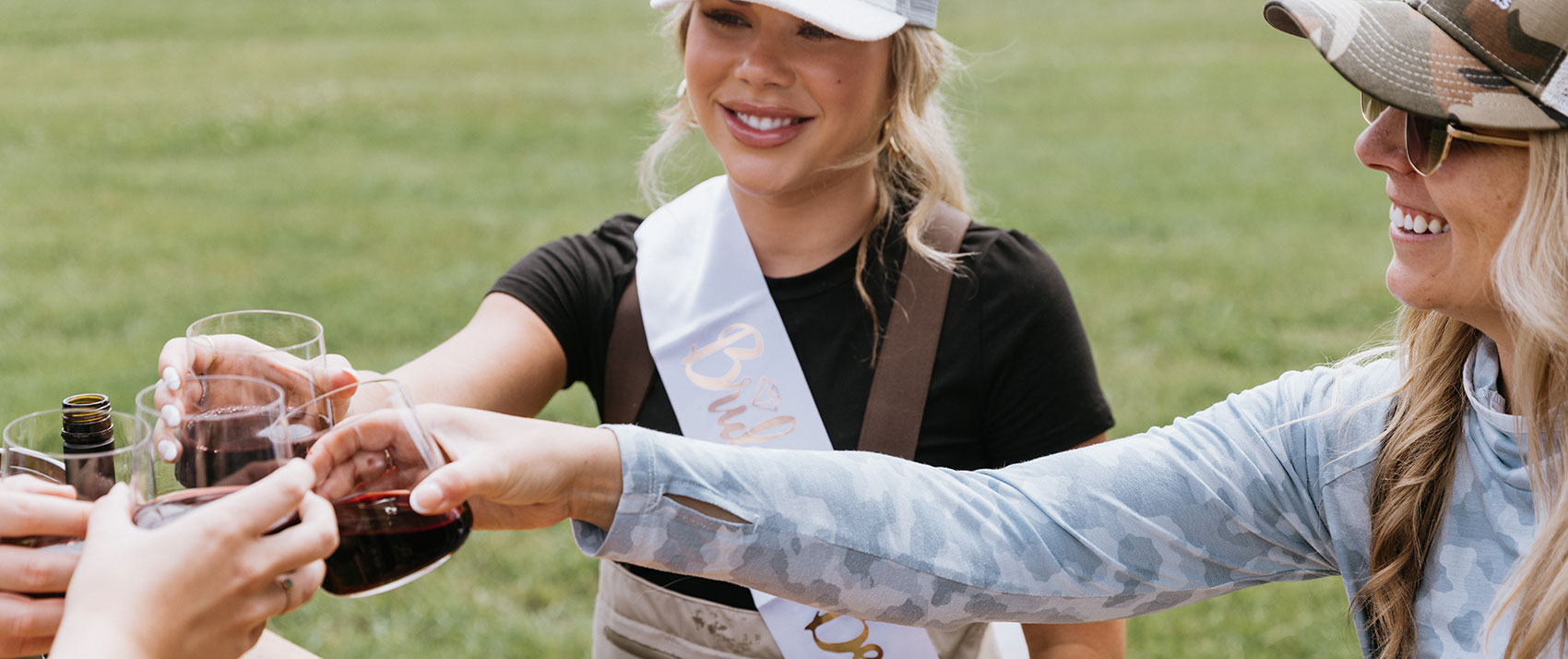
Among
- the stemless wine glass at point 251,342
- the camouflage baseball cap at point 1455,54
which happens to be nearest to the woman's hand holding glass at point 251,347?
the stemless wine glass at point 251,342

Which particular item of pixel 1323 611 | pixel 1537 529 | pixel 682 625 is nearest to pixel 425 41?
pixel 1323 611

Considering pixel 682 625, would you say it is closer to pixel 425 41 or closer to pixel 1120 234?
pixel 1120 234

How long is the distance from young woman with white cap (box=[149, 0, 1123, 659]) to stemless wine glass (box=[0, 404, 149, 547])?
736 millimetres

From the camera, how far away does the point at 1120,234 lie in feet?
29.1

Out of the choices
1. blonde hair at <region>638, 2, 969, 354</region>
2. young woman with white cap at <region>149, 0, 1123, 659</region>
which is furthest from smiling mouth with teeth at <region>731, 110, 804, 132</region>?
blonde hair at <region>638, 2, 969, 354</region>

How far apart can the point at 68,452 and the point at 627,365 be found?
1137 mm

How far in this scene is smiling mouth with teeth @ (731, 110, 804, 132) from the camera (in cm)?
279

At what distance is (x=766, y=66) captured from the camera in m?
2.73

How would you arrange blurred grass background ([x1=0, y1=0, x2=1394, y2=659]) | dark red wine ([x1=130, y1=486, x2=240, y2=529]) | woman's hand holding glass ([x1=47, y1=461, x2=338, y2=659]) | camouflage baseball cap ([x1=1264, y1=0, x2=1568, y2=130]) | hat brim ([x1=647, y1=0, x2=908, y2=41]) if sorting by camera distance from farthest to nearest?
blurred grass background ([x1=0, y1=0, x2=1394, y2=659])
hat brim ([x1=647, y1=0, x2=908, y2=41])
camouflage baseball cap ([x1=1264, y1=0, x2=1568, y2=130])
dark red wine ([x1=130, y1=486, x2=240, y2=529])
woman's hand holding glass ([x1=47, y1=461, x2=338, y2=659])

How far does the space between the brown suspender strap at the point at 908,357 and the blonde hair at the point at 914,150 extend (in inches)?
1.4

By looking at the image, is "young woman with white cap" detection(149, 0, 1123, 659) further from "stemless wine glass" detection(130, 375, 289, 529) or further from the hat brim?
"stemless wine glass" detection(130, 375, 289, 529)

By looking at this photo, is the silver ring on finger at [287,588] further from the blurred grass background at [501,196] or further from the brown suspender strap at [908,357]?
the blurred grass background at [501,196]

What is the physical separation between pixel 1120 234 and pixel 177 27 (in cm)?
1192

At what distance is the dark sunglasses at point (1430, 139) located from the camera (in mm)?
1653
